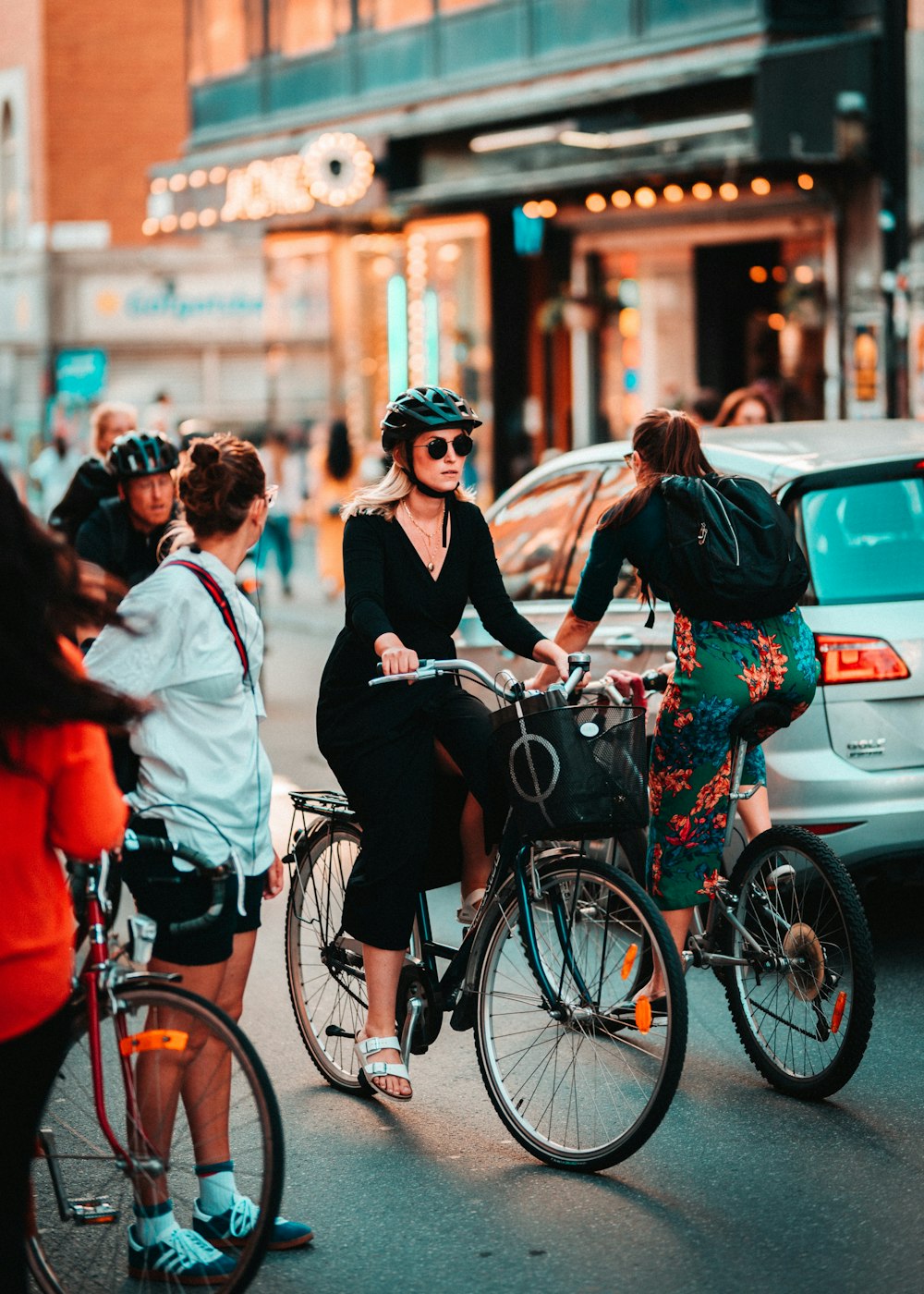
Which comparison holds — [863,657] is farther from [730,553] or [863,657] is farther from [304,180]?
[304,180]

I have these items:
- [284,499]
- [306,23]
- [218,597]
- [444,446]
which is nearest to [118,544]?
[444,446]

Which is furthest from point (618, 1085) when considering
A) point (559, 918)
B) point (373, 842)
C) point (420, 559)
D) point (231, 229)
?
point (231, 229)

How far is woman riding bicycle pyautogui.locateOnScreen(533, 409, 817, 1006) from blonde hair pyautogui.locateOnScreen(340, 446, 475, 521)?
61 cm

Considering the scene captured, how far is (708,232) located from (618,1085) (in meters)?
16.2

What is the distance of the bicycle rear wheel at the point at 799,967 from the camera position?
16.6ft

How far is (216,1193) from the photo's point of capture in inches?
163

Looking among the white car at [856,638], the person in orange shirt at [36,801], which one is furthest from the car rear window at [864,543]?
the person in orange shirt at [36,801]

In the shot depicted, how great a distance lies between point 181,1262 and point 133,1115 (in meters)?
0.33

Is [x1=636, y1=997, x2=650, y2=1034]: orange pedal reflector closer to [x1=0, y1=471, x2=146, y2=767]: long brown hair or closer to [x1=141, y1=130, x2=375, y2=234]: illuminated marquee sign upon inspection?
[x1=0, y1=471, x2=146, y2=767]: long brown hair

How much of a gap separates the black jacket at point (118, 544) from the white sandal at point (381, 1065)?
8.15 feet

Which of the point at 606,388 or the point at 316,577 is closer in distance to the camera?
the point at 606,388

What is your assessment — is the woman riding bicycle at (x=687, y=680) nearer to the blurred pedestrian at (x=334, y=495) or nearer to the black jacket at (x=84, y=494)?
the black jacket at (x=84, y=494)

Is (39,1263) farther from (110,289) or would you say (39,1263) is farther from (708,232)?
(110,289)

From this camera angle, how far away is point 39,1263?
12.7 ft
